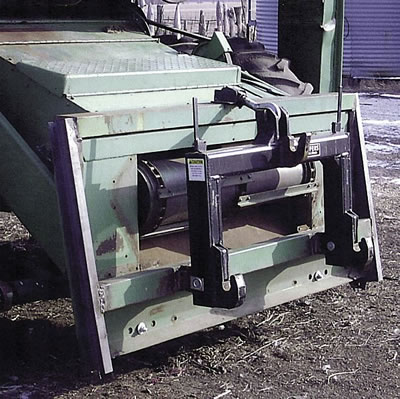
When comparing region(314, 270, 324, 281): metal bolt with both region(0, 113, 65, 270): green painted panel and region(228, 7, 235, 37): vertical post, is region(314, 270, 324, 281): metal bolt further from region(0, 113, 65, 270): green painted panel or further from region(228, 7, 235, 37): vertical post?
region(228, 7, 235, 37): vertical post

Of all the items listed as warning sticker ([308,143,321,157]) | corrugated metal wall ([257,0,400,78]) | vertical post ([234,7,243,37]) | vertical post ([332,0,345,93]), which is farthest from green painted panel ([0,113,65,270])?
vertical post ([234,7,243,37])

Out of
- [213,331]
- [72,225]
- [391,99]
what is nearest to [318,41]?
[213,331]

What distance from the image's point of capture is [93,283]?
3600 mm

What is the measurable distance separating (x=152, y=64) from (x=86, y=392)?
1.59 meters

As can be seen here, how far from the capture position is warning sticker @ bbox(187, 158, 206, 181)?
11.9 feet

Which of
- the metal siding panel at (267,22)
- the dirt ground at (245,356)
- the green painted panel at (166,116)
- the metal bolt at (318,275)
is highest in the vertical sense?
the green painted panel at (166,116)

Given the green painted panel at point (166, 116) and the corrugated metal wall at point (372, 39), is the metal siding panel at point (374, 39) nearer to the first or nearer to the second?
the corrugated metal wall at point (372, 39)

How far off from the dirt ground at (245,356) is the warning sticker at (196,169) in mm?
973

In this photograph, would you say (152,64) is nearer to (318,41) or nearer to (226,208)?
(226,208)

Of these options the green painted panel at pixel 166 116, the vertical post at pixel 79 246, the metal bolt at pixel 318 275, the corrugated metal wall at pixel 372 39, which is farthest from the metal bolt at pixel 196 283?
the corrugated metal wall at pixel 372 39

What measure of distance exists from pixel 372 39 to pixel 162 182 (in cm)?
1460

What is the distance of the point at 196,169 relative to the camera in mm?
3650

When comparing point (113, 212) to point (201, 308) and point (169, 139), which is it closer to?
point (169, 139)

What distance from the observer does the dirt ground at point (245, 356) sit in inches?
157
